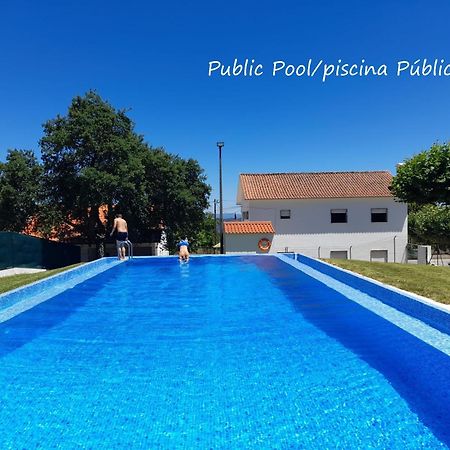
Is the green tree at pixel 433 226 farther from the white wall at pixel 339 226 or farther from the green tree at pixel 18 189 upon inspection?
the green tree at pixel 18 189

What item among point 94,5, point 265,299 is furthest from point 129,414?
point 94,5

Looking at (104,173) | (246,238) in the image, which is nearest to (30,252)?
(104,173)

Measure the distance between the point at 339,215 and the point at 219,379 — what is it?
28.6 meters

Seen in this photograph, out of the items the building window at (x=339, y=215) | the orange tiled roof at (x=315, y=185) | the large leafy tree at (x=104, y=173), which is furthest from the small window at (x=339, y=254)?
the large leafy tree at (x=104, y=173)

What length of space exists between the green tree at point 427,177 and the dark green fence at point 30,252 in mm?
18467

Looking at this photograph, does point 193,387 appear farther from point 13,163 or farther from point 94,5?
point 13,163

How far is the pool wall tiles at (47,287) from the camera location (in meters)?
7.55

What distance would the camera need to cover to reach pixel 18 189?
24.8 meters

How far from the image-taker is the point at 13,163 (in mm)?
24703

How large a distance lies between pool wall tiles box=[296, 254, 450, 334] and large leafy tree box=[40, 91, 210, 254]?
17000 millimetres

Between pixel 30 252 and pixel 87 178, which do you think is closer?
pixel 30 252

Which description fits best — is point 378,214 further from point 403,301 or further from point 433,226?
point 403,301

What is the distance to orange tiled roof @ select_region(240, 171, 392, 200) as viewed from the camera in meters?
31.1

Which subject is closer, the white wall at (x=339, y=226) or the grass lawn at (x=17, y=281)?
the grass lawn at (x=17, y=281)
